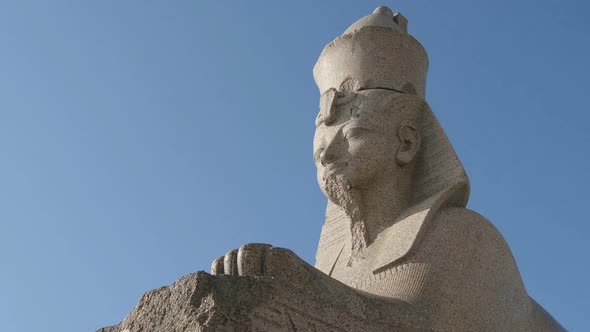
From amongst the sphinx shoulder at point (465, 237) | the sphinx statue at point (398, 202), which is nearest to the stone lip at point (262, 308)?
the sphinx statue at point (398, 202)

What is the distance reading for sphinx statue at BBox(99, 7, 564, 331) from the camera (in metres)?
4.18

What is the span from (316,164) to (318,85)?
72cm

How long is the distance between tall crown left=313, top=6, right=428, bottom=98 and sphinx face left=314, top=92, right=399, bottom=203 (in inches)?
11.2

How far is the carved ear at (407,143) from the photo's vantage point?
5.55 m

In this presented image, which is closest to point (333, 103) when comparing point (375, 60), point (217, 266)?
point (375, 60)

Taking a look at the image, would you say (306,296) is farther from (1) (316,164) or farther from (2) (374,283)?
(1) (316,164)

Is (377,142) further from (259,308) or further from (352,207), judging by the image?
(259,308)

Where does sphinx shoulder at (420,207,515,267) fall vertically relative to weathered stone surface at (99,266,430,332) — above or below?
above

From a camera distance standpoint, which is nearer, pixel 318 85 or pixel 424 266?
pixel 424 266

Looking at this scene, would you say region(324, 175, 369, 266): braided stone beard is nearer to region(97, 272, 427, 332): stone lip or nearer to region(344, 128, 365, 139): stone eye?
region(344, 128, 365, 139): stone eye

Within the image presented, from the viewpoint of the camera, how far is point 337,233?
19.5 ft

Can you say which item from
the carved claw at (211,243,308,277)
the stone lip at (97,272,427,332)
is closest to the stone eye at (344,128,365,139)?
the stone lip at (97,272,427,332)

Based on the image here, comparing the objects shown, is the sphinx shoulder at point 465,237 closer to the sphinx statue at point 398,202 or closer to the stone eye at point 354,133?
the sphinx statue at point 398,202

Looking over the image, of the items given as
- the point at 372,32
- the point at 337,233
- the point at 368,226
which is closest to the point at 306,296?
the point at 368,226
